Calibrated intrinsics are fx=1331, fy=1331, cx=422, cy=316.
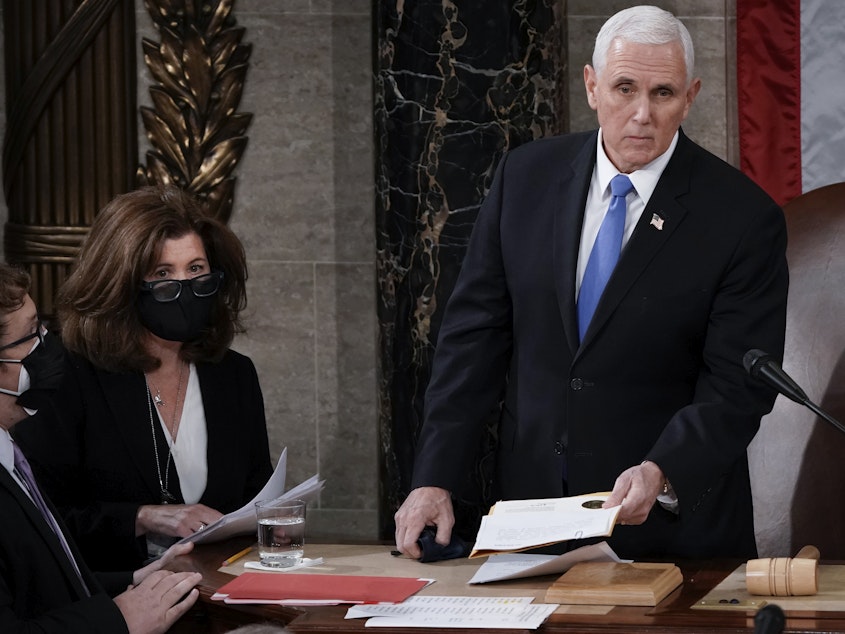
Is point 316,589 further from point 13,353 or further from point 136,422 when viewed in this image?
point 136,422

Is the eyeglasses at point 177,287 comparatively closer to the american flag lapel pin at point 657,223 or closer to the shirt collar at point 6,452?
the shirt collar at point 6,452

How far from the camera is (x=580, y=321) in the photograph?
316cm

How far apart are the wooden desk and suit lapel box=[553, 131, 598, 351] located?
0.62 m

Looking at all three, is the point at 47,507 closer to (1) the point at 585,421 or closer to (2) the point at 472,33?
(1) the point at 585,421

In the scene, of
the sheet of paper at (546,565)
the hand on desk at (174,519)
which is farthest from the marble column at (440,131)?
the sheet of paper at (546,565)

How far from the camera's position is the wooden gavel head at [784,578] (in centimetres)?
255

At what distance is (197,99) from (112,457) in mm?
2063

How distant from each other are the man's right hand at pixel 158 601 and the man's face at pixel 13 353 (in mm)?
451

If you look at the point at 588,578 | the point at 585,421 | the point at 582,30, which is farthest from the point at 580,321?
the point at 582,30

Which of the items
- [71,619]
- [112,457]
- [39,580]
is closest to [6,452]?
[39,580]

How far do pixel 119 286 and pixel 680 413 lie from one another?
1580 millimetres

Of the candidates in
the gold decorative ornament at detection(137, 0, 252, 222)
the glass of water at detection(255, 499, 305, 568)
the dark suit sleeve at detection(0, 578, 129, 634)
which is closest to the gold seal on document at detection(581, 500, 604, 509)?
the glass of water at detection(255, 499, 305, 568)

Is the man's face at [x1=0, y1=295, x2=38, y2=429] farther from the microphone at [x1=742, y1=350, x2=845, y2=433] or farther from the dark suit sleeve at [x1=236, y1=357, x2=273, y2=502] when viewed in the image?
the microphone at [x1=742, y1=350, x2=845, y2=433]

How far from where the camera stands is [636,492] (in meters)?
2.72
